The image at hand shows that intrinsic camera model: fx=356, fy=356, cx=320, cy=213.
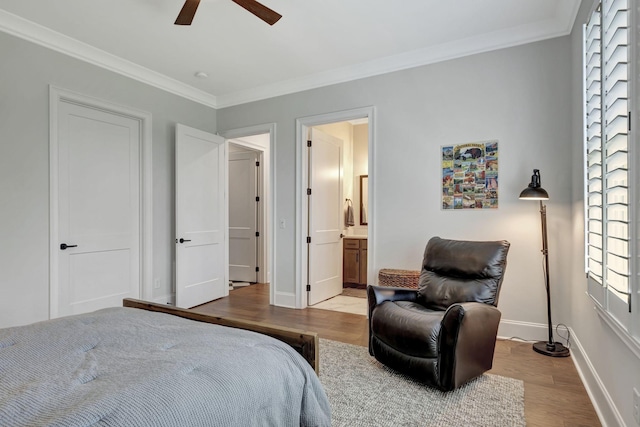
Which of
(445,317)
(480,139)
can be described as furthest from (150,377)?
(480,139)

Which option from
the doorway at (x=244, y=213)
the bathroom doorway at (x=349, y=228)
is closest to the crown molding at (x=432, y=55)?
the bathroom doorway at (x=349, y=228)

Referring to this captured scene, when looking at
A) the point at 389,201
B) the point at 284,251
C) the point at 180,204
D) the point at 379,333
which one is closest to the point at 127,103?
the point at 180,204

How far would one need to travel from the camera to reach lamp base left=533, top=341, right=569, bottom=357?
9.27 feet

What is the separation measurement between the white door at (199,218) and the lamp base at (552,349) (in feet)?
12.1

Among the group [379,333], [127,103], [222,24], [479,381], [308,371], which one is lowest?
[479,381]

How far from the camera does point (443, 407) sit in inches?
81.4

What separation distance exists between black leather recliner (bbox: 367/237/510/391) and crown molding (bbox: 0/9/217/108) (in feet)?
11.3

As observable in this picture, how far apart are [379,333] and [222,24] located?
111 inches

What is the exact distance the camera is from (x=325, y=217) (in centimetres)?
475

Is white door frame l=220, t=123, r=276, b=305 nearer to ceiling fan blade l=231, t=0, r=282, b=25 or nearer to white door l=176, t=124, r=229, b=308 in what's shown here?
white door l=176, t=124, r=229, b=308

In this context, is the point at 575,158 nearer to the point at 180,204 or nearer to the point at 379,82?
the point at 379,82

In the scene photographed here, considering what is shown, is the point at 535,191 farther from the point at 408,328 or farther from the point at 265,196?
the point at 265,196

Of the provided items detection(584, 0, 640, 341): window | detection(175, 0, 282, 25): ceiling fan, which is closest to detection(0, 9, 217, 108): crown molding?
detection(175, 0, 282, 25): ceiling fan

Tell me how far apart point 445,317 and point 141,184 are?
138 inches
